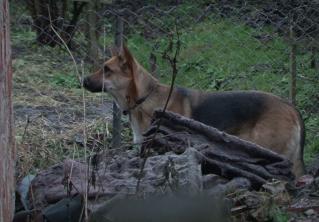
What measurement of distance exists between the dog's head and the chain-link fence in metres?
0.17

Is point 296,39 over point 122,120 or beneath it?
over

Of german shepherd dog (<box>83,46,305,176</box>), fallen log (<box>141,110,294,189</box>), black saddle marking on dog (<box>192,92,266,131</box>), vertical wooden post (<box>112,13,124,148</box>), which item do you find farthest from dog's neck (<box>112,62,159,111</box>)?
fallen log (<box>141,110,294,189</box>)

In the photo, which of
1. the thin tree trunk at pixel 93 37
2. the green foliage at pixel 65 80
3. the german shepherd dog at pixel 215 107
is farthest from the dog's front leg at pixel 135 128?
the green foliage at pixel 65 80

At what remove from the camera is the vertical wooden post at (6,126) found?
4008 mm

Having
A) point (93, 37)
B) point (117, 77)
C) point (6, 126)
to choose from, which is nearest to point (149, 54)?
point (93, 37)

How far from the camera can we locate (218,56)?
34.6 feet

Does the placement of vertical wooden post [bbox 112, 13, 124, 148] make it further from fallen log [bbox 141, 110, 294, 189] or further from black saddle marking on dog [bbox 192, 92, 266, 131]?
fallen log [bbox 141, 110, 294, 189]

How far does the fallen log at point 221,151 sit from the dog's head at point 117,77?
5.42ft

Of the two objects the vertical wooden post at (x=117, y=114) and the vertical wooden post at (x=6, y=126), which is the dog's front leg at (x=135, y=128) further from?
the vertical wooden post at (x=6, y=126)

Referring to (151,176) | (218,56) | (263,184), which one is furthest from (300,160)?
(218,56)

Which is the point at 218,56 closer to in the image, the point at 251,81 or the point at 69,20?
the point at 251,81

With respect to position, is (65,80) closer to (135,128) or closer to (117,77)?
(117,77)

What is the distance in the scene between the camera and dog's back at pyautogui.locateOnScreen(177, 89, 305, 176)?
21.7 feet

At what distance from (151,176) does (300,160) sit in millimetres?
1989
